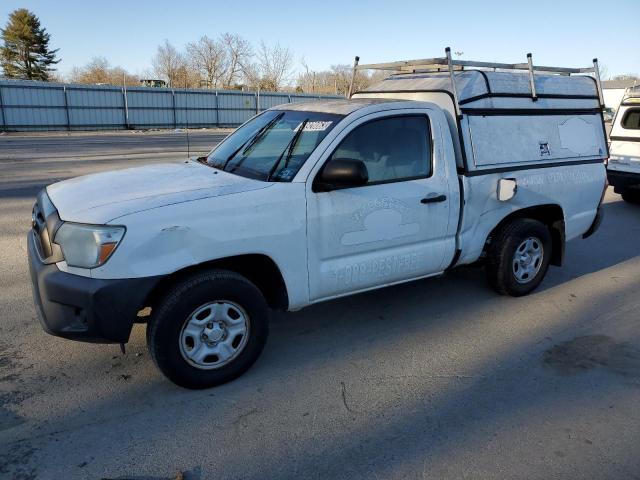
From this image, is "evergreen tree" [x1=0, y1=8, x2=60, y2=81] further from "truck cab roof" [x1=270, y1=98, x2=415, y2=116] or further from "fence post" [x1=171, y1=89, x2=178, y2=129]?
"truck cab roof" [x1=270, y1=98, x2=415, y2=116]

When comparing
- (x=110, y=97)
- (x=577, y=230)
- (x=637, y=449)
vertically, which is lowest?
(x=637, y=449)

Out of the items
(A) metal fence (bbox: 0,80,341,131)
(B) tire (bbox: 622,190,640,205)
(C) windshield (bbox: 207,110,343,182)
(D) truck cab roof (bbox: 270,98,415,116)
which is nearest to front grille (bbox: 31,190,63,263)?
(C) windshield (bbox: 207,110,343,182)

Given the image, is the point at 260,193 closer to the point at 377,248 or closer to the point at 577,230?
the point at 377,248

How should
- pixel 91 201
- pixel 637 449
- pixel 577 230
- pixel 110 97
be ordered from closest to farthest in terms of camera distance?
pixel 637 449 → pixel 91 201 → pixel 577 230 → pixel 110 97

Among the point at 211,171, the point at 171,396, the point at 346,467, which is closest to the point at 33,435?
the point at 171,396

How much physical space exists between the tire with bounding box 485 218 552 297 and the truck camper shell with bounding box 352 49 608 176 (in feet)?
1.93

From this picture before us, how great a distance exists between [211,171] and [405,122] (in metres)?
1.57

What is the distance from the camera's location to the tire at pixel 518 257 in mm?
4859

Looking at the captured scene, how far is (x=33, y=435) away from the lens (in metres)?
2.92

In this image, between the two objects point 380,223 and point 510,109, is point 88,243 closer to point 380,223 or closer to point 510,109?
point 380,223

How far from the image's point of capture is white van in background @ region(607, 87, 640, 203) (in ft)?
31.1

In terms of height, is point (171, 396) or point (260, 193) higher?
point (260, 193)


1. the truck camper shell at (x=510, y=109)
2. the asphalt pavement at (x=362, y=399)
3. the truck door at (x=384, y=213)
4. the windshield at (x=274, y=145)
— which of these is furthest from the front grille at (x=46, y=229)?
the truck camper shell at (x=510, y=109)

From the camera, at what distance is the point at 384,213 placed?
3.89m
